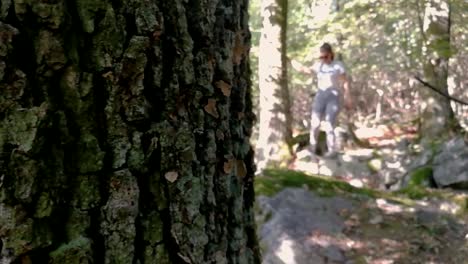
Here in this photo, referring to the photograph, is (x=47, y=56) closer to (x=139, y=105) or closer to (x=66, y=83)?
(x=66, y=83)

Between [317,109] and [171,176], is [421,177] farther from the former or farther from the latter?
[171,176]

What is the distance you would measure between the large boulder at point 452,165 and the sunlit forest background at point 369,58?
1481 millimetres

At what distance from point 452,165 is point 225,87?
25.5 ft

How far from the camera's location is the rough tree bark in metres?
0.98

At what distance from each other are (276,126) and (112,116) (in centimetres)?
1032

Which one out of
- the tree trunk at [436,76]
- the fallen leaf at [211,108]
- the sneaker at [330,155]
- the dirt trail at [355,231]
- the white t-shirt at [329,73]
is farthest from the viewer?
the sneaker at [330,155]

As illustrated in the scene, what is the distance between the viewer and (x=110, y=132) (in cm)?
107

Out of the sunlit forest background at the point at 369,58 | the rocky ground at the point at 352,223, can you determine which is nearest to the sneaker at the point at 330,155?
the sunlit forest background at the point at 369,58

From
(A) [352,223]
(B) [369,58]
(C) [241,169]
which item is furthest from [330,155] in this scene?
(C) [241,169]

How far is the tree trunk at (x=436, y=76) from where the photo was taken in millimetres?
10555

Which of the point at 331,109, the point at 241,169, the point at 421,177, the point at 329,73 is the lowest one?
the point at 421,177

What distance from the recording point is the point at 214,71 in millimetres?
1270

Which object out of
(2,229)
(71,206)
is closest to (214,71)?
(71,206)

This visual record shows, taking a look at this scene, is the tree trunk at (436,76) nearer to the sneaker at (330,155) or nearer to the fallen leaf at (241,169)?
the sneaker at (330,155)
